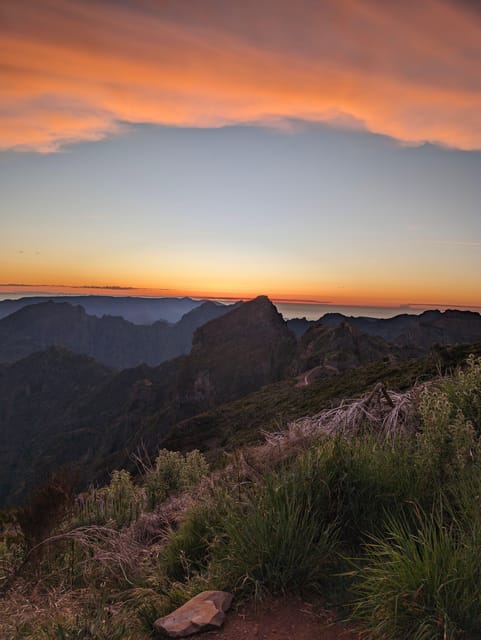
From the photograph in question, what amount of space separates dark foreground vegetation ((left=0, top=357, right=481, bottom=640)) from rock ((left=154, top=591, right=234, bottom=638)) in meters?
0.18

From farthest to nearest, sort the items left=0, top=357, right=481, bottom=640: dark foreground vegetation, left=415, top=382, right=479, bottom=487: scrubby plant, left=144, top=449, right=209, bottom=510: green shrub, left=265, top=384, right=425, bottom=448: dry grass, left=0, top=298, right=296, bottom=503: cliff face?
left=0, top=298, right=296, bottom=503: cliff face
left=144, top=449, right=209, bottom=510: green shrub
left=265, top=384, right=425, bottom=448: dry grass
left=415, top=382, right=479, bottom=487: scrubby plant
left=0, top=357, right=481, bottom=640: dark foreground vegetation

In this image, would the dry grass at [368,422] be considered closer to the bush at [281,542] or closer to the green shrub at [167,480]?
the bush at [281,542]

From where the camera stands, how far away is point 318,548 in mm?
3922

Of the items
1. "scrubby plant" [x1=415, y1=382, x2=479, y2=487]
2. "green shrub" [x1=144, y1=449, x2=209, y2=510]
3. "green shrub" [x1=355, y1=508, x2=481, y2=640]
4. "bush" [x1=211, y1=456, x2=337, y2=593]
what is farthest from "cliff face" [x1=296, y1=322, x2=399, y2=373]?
"green shrub" [x1=355, y1=508, x2=481, y2=640]

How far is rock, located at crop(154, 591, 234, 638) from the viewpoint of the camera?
11.1 feet

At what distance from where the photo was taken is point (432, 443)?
4.93 metres

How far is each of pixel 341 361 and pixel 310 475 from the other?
97436 mm

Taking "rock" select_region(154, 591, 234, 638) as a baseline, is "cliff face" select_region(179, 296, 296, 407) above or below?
below

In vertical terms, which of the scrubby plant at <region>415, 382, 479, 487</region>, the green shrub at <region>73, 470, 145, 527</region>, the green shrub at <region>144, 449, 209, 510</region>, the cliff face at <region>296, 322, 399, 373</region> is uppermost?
the scrubby plant at <region>415, 382, 479, 487</region>

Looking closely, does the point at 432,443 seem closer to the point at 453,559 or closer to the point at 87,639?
the point at 453,559

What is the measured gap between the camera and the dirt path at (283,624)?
3.23 meters

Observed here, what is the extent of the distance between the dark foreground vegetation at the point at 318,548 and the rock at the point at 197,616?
0.18 metres

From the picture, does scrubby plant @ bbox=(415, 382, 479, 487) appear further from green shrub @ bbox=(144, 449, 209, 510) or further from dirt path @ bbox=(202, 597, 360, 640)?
green shrub @ bbox=(144, 449, 209, 510)

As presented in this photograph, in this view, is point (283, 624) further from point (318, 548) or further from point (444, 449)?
point (444, 449)
